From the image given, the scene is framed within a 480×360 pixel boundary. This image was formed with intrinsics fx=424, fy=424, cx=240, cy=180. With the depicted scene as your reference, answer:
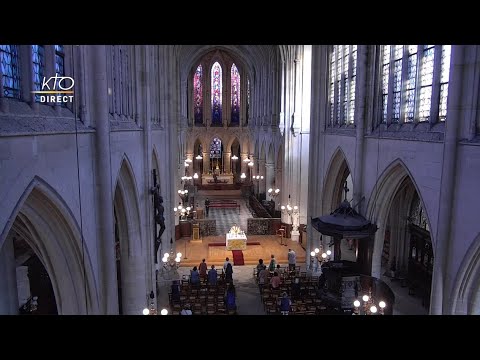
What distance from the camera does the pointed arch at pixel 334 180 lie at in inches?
777

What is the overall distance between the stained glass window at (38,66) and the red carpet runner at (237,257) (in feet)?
53.0

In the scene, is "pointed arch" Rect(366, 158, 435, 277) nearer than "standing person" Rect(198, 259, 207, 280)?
Yes

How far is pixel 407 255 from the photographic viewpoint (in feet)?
64.1

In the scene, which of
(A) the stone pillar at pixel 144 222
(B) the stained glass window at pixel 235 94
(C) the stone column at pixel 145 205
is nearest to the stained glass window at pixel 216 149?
(B) the stained glass window at pixel 235 94

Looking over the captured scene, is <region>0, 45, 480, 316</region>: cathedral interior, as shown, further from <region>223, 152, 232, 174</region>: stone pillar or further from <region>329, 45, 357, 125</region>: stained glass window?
<region>223, 152, 232, 174</region>: stone pillar

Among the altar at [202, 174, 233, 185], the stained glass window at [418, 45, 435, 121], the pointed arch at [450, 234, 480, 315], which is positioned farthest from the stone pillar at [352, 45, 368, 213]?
the altar at [202, 174, 233, 185]

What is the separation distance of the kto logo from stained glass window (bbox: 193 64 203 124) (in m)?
→ 39.0

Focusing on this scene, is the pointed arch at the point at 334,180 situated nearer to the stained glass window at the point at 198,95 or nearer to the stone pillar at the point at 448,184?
the stone pillar at the point at 448,184

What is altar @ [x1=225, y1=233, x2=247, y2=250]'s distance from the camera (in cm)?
2397

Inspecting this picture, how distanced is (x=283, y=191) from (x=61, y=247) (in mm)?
21696

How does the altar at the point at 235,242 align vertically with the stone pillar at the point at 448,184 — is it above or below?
below

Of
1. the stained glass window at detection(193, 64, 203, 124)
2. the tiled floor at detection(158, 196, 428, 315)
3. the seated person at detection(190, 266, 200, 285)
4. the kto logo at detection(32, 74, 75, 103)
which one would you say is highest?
the stained glass window at detection(193, 64, 203, 124)

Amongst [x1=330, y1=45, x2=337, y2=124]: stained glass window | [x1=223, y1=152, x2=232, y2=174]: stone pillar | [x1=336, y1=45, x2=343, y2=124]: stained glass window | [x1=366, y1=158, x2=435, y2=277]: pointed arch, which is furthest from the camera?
[x1=223, y1=152, x2=232, y2=174]: stone pillar
